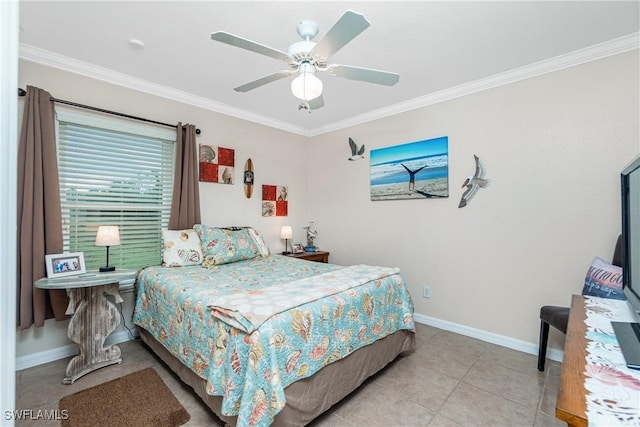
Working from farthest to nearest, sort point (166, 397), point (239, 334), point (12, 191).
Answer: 1. point (166, 397)
2. point (239, 334)
3. point (12, 191)

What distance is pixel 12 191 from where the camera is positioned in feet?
1.47

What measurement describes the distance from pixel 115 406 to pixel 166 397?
291 millimetres

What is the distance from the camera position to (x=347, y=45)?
7.59ft

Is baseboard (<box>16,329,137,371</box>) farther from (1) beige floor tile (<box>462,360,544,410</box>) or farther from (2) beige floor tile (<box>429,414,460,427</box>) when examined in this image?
(1) beige floor tile (<box>462,360,544,410</box>)

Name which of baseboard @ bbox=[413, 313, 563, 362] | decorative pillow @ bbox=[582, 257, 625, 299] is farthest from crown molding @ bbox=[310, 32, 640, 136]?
baseboard @ bbox=[413, 313, 563, 362]

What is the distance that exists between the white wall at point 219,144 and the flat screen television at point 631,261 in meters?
3.44

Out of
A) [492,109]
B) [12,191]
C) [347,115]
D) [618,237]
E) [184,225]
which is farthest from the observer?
[347,115]

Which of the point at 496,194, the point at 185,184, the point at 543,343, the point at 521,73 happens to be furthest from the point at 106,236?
the point at 521,73

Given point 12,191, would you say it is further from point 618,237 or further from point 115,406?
point 618,237

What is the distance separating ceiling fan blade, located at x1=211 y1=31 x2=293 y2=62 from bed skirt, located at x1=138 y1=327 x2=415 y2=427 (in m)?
1.85

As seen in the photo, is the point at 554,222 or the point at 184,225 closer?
the point at 554,222

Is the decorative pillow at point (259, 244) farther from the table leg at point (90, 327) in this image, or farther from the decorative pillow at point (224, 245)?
the table leg at point (90, 327)

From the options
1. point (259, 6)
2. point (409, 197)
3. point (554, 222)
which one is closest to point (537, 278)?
point (554, 222)

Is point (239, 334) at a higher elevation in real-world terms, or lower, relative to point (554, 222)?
lower
